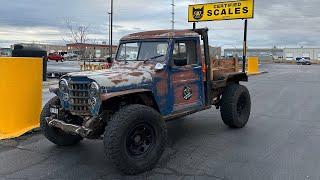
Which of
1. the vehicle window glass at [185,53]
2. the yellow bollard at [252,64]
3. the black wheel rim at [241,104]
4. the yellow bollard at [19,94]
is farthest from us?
the yellow bollard at [252,64]

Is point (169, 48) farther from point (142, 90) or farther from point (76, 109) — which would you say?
point (76, 109)

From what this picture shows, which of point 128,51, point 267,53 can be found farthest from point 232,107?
point 267,53

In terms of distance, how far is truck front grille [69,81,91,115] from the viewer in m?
5.91

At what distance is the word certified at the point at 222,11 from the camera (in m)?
23.2

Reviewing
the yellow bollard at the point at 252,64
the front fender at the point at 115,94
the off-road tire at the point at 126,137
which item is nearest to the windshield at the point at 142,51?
the front fender at the point at 115,94

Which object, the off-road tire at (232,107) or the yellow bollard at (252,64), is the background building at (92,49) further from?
the off-road tire at (232,107)

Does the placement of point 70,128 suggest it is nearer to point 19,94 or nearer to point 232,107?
point 19,94

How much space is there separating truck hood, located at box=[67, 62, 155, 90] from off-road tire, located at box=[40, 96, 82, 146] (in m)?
0.95

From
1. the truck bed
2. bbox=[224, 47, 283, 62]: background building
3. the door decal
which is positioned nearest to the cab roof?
the door decal

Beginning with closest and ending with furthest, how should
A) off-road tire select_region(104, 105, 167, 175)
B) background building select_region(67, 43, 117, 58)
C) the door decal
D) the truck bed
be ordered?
off-road tire select_region(104, 105, 167, 175) → the door decal → the truck bed → background building select_region(67, 43, 117, 58)

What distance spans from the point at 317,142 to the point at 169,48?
3327mm

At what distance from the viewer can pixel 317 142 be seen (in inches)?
293

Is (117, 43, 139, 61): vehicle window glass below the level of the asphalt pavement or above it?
above

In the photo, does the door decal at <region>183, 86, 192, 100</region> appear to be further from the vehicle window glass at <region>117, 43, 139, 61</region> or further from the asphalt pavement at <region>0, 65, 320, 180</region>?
the vehicle window glass at <region>117, 43, 139, 61</region>
